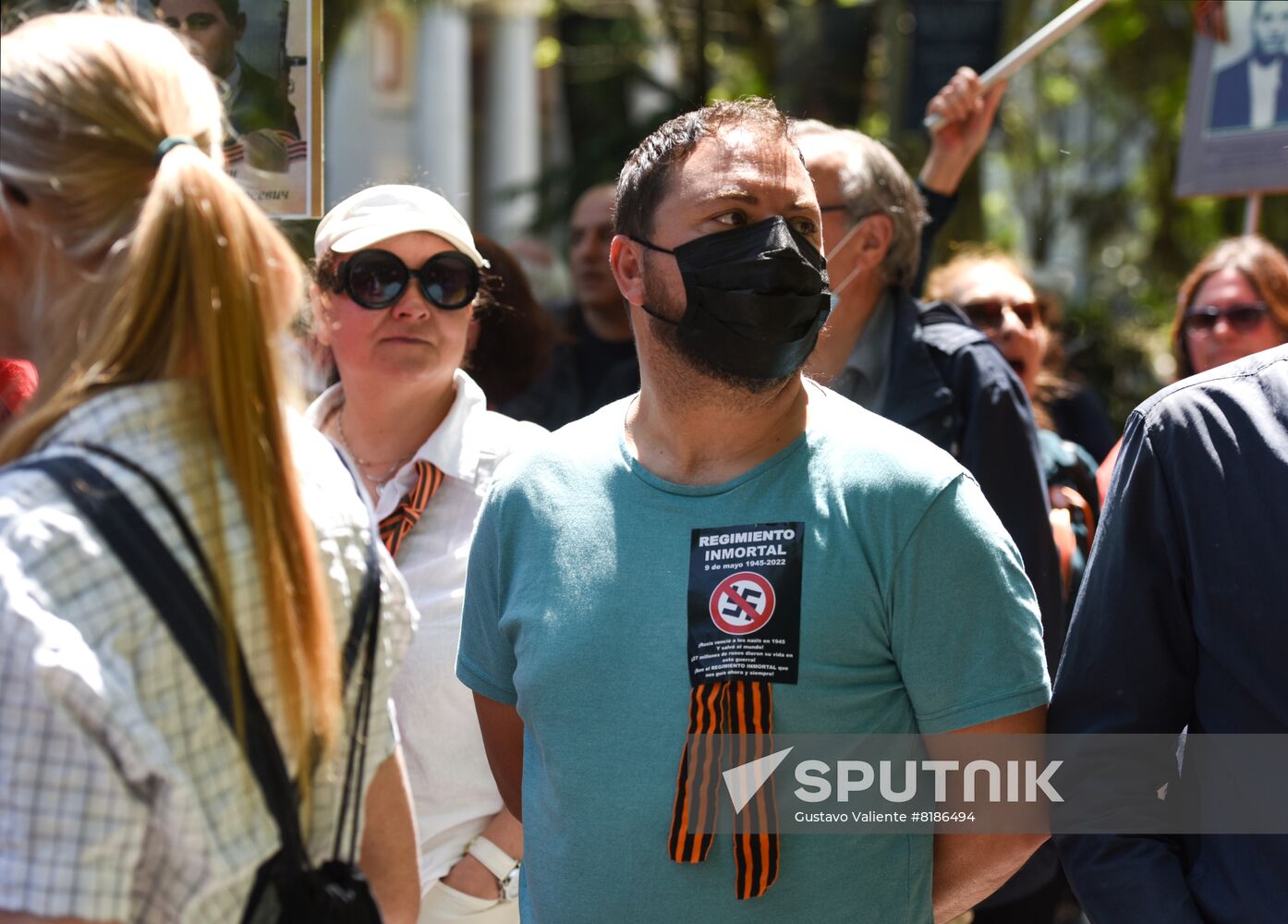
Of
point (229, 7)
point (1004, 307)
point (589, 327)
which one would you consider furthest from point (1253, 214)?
point (229, 7)

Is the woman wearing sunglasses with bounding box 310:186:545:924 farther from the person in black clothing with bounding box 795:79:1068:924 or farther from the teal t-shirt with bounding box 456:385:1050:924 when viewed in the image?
the person in black clothing with bounding box 795:79:1068:924

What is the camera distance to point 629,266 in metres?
2.48

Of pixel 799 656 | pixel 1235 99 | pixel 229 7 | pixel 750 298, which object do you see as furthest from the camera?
pixel 1235 99

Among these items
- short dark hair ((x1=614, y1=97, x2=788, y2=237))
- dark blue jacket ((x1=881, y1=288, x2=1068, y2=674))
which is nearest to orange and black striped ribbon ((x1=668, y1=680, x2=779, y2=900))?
short dark hair ((x1=614, y1=97, x2=788, y2=237))

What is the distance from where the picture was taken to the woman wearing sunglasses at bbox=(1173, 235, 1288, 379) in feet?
14.4

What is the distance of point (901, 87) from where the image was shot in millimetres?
8961

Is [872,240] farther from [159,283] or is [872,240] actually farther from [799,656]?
[159,283]

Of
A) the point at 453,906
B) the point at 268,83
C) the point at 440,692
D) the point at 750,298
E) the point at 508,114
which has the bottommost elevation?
the point at 453,906

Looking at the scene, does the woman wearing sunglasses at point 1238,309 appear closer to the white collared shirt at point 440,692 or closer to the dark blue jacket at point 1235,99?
the dark blue jacket at point 1235,99

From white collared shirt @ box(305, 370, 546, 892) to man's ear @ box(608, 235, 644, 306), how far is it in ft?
1.64

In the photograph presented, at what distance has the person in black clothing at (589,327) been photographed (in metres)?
5.07

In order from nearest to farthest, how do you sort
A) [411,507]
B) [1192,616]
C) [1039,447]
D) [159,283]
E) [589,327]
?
[159,283], [1192,616], [411,507], [1039,447], [589,327]

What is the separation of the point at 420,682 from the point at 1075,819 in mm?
1347

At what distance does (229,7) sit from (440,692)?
142 cm
